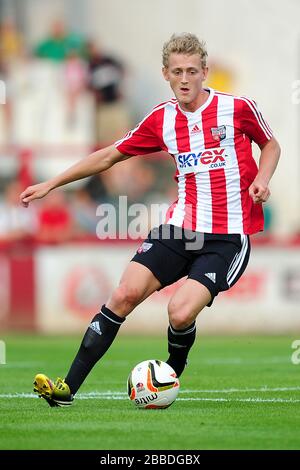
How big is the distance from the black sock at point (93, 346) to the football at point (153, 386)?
276mm

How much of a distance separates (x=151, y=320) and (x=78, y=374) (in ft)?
28.7

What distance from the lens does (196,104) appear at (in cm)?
756

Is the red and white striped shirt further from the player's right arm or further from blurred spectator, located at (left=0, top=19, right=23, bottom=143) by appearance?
blurred spectator, located at (left=0, top=19, right=23, bottom=143)

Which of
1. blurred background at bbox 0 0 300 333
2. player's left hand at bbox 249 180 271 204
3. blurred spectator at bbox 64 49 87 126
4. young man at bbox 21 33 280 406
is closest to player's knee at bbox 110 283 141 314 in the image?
young man at bbox 21 33 280 406

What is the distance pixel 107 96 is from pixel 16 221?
13.2 feet

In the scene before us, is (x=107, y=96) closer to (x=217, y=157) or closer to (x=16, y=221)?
(x=16, y=221)

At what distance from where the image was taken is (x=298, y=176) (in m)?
20.7

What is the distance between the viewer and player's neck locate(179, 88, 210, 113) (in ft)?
24.7

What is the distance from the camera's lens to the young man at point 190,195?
727 centimetres

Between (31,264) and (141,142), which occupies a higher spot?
(141,142)

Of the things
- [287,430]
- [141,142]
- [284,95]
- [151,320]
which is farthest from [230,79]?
[287,430]

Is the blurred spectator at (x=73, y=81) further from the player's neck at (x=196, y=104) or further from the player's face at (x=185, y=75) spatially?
the player's face at (x=185, y=75)

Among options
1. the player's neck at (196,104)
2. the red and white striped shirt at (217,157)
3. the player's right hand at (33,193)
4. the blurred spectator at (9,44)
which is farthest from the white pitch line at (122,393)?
the blurred spectator at (9,44)
